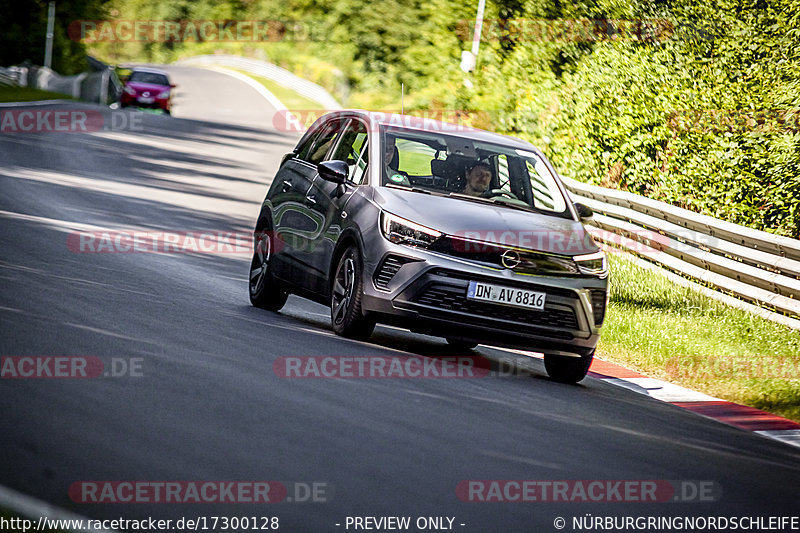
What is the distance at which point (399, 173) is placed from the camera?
9547mm

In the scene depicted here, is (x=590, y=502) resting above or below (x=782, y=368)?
above

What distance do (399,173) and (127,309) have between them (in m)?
2.41

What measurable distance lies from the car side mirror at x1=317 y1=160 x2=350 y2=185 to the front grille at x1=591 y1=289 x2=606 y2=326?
7.17 feet

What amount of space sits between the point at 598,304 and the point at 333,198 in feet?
7.55

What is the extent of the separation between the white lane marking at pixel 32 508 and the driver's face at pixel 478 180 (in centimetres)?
552

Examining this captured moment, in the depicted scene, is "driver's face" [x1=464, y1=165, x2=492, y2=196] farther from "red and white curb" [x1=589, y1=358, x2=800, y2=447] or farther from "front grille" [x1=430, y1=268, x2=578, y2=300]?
"red and white curb" [x1=589, y1=358, x2=800, y2=447]

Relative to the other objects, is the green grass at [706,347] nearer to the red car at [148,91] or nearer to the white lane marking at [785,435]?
the white lane marking at [785,435]

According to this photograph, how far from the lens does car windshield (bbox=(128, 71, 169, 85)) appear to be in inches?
1881

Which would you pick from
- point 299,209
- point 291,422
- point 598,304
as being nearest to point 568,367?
point 598,304

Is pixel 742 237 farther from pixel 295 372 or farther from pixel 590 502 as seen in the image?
pixel 590 502

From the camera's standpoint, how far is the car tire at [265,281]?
1089cm

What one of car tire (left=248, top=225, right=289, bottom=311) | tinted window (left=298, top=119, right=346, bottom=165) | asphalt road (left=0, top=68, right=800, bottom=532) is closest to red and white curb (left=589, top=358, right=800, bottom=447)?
asphalt road (left=0, top=68, right=800, bottom=532)

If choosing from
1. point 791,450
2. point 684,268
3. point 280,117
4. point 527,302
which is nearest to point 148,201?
point 684,268

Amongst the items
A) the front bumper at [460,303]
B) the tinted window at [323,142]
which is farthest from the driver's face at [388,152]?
the front bumper at [460,303]
